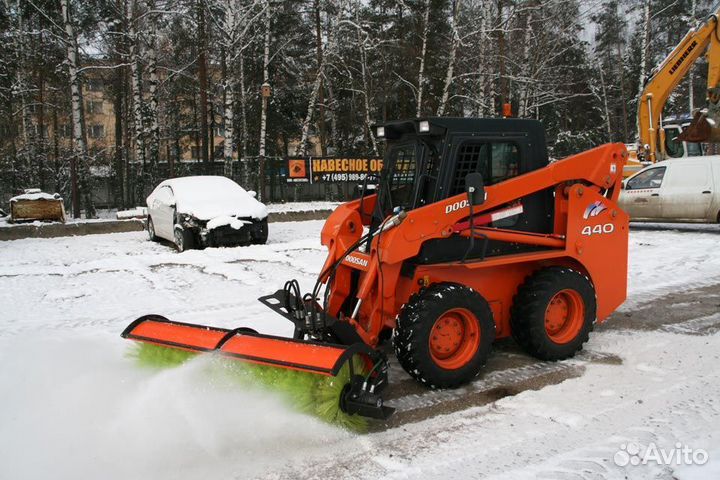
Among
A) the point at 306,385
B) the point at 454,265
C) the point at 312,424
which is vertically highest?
the point at 454,265

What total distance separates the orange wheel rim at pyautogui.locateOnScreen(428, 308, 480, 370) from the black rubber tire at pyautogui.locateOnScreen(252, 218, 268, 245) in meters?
7.84

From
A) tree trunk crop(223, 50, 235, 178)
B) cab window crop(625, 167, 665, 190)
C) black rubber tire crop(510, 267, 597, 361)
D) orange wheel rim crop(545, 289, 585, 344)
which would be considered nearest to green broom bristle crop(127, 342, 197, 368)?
black rubber tire crop(510, 267, 597, 361)

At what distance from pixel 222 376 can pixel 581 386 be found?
2.78 m

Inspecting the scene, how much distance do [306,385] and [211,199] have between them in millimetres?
8833

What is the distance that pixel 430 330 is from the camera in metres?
4.21

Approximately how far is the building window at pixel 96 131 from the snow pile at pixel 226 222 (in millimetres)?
34942

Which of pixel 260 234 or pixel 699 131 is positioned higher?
pixel 699 131

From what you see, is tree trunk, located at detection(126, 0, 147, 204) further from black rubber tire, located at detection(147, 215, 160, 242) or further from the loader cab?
the loader cab

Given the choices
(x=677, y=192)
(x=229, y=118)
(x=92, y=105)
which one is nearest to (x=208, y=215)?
(x=229, y=118)

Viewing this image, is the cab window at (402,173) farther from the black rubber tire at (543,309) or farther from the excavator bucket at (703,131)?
the excavator bucket at (703,131)

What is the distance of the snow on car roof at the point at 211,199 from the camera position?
1150 centimetres

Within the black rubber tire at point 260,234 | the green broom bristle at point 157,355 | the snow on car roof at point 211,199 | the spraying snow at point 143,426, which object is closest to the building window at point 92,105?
the snow on car roof at point 211,199

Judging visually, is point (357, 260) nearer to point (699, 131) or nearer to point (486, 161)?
point (486, 161)

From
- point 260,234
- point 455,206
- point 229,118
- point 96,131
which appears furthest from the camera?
point 96,131
